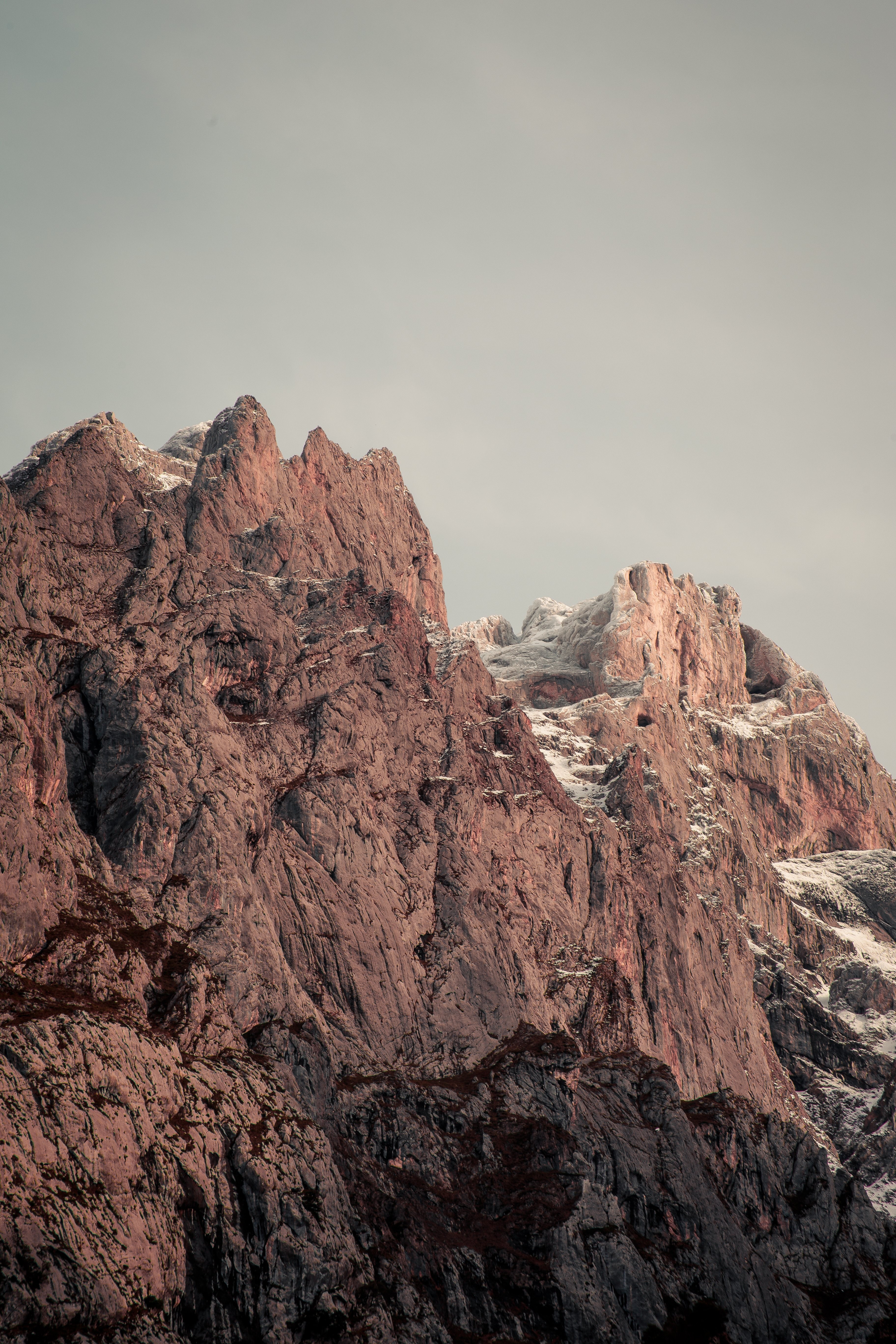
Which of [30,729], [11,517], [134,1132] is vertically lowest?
[134,1132]

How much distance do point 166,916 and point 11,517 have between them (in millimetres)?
56557

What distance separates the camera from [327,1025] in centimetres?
14500

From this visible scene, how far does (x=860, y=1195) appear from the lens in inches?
6850

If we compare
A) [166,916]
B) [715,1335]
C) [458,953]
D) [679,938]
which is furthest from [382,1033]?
[679,938]

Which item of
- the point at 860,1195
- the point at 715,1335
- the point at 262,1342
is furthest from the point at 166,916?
the point at 860,1195

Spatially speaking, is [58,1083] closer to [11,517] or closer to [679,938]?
[11,517]

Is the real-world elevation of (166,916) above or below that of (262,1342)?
above

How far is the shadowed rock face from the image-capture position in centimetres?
10944

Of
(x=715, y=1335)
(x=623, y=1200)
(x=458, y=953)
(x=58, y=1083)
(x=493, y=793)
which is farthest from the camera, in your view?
(x=493, y=793)

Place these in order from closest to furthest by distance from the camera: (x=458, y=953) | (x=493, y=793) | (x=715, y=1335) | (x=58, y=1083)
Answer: (x=58, y=1083), (x=715, y=1335), (x=458, y=953), (x=493, y=793)

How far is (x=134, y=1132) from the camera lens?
108812 mm

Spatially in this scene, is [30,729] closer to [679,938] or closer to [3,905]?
[3,905]

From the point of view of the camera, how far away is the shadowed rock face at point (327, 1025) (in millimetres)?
109438

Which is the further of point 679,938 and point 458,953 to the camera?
point 679,938
